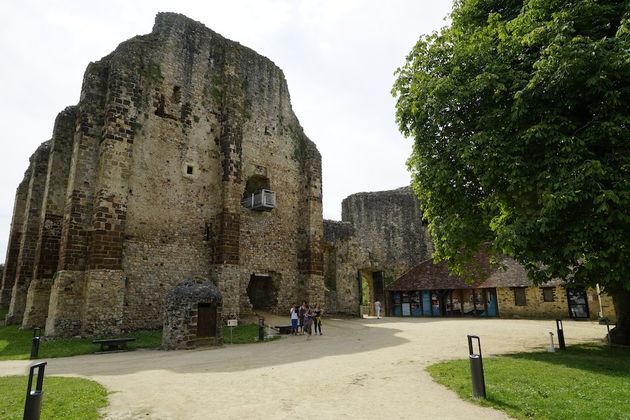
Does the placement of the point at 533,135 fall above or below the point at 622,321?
above

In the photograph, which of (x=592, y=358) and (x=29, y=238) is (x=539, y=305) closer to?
(x=592, y=358)

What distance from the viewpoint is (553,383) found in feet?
22.7

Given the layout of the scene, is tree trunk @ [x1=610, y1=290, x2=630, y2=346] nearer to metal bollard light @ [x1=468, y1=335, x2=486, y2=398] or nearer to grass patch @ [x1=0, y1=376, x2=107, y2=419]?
metal bollard light @ [x1=468, y1=335, x2=486, y2=398]

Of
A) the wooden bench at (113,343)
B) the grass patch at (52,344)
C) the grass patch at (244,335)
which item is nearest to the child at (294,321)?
the grass patch at (244,335)

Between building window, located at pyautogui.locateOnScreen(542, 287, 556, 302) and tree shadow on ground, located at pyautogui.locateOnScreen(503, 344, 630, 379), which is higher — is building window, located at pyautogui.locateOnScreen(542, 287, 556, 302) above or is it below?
above

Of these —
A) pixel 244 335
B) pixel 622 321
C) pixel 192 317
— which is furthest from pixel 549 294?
pixel 192 317

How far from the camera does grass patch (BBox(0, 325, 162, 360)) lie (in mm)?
12533

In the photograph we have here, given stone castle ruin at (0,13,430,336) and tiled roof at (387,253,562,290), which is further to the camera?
tiled roof at (387,253,562,290)

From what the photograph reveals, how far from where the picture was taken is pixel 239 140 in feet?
68.4

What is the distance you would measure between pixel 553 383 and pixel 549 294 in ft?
57.9

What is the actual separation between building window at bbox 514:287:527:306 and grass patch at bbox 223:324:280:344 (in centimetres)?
1532

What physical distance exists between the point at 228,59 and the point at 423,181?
14788 millimetres

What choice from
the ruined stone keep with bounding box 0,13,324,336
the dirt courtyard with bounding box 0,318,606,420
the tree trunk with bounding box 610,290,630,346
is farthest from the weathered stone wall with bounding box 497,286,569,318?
the ruined stone keep with bounding box 0,13,324,336

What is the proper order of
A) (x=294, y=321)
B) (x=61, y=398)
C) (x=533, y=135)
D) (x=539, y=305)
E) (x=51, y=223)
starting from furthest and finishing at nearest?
(x=539, y=305), (x=51, y=223), (x=294, y=321), (x=533, y=135), (x=61, y=398)
